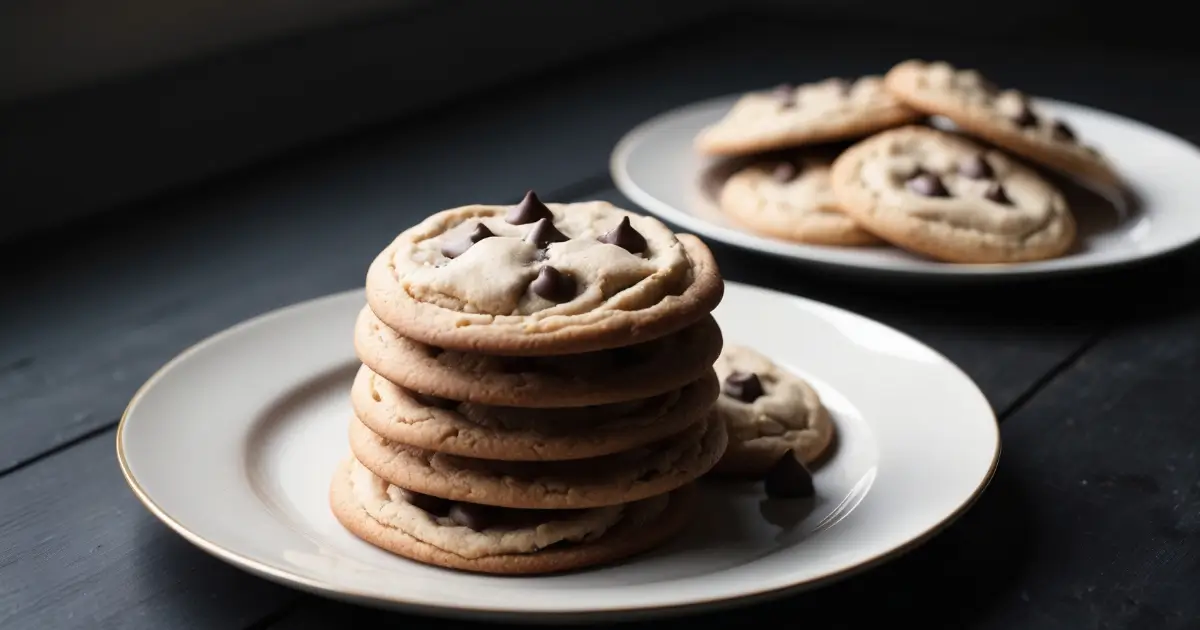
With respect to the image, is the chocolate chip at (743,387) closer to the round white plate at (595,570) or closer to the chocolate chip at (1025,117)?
the round white plate at (595,570)

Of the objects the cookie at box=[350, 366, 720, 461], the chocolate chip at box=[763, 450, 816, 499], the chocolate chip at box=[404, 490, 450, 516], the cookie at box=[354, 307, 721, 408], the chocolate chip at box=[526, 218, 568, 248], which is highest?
the chocolate chip at box=[526, 218, 568, 248]

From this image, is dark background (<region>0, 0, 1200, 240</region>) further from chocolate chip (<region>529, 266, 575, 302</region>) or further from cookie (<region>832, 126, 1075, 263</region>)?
chocolate chip (<region>529, 266, 575, 302</region>)

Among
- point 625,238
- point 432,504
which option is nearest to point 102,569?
point 432,504

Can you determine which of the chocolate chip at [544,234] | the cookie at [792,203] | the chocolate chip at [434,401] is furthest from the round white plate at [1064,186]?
the chocolate chip at [434,401]

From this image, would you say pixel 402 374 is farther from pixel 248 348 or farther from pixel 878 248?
pixel 878 248

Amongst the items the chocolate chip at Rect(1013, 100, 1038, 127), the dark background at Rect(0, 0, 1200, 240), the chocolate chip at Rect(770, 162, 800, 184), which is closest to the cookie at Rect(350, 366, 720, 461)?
the chocolate chip at Rect(770, 162, 800, 184)

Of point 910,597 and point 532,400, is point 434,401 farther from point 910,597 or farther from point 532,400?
point 910,597
